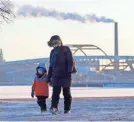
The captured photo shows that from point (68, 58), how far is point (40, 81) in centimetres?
140

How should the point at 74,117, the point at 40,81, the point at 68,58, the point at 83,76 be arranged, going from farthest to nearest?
1. the point at 83,76
2. the point at 40,81
3. the point at 68,58
4. the point at 74,117

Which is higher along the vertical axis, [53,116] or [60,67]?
[60,67]

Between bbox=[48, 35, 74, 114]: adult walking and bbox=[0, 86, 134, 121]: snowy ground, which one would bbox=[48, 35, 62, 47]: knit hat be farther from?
bbox=[0, 86, 134, 121]: snowy ground

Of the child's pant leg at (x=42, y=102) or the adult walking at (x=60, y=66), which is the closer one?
Answer: the adult walking at (x=60, y=66)

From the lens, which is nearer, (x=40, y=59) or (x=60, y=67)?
(x=60, y=67)

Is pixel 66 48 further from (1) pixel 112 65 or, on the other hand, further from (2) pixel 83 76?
(1) pixel 112 65

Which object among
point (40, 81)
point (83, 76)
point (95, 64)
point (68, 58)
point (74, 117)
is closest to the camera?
point (74, 117)

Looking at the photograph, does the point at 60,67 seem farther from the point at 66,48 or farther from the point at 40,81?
the point at 40,81

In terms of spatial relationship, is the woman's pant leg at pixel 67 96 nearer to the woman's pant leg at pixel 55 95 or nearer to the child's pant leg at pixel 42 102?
the woman's pant leg at pixel 55 95

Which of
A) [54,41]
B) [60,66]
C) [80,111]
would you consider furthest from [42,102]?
[54,41]

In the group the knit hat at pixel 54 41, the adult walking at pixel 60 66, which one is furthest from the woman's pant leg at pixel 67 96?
the knit hat at pixel 54 41

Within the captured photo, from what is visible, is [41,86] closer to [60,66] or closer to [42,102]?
[42,102]

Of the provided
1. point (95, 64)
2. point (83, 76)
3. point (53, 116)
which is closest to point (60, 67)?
point (53, 116)

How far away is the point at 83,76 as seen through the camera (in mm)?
111188
